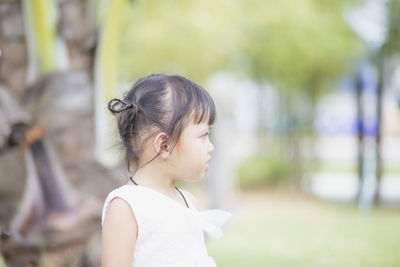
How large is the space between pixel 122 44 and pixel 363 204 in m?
4.15

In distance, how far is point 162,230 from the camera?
1291 mm

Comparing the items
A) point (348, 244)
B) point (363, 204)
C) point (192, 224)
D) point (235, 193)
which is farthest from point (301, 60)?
point (192, 224)

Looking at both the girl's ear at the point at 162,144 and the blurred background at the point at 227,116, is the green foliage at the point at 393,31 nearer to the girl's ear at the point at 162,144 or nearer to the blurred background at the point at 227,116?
the blurred background at the point at 227,116

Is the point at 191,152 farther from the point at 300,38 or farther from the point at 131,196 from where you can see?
the point at 300,38

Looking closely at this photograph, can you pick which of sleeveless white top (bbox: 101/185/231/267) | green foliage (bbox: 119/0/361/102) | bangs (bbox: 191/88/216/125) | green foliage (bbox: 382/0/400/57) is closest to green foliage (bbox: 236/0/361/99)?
green foliage (bbox: 119/0/361/102)

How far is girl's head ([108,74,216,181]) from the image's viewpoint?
131 cm

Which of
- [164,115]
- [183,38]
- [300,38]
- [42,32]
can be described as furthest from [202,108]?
[300,38]

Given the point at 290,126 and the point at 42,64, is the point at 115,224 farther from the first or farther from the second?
the point at 290,126

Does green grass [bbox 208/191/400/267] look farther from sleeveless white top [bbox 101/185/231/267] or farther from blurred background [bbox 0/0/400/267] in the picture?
sleeveless white top [bbox 101/185/231/267]

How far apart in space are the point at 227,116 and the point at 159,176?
22.2 feet

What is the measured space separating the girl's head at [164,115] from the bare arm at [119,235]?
0.16 meters

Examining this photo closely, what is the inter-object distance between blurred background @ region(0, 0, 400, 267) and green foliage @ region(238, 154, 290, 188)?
0.07ft

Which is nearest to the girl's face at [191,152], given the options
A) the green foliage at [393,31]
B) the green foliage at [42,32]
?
the green foliage at [42,32]

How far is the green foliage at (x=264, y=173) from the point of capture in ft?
31.2
